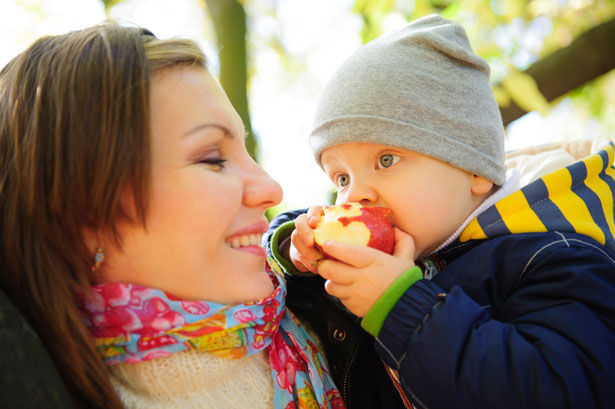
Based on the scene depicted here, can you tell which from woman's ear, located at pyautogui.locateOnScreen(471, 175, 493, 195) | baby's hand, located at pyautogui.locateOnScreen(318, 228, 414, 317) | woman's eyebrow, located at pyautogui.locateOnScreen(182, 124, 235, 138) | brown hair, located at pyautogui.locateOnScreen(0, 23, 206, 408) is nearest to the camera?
brown hair, located at pyautogui.locateOnScreen(0, 23, 206, 408)

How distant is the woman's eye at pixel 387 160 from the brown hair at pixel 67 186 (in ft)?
2.71

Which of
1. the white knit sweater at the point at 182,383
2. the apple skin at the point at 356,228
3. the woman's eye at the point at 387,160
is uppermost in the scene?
the woman's eye at the point at 387,160

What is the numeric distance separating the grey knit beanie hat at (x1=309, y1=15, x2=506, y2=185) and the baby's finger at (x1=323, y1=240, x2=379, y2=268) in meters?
0.41

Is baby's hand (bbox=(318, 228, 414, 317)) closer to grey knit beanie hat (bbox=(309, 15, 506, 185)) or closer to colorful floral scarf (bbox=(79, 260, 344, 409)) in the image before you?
colorful floral scarf (bbox=(79, 260, 344, 409))

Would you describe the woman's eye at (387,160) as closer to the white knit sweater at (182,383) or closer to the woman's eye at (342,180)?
the woman's eye at (342,180)

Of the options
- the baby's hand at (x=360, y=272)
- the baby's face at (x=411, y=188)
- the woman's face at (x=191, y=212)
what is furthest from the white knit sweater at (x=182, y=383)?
the baby's face at (x=411, y=188)

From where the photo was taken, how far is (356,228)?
5.04ft

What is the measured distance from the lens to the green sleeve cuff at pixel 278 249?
192cm

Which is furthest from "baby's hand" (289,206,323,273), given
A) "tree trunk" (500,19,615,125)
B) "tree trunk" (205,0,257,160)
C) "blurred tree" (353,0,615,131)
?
"tree trunk" (500,19,615,125)

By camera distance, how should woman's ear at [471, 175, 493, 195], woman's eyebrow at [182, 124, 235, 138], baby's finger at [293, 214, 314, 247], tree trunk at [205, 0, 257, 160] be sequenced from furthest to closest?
tree trunk at [205, 0, 257, 160]
woman's ear at [471, 175, 493, 195]
baby's finger at [293, 214, 314, 247]
woman's eyebrow at [182, 124, 235, 138]

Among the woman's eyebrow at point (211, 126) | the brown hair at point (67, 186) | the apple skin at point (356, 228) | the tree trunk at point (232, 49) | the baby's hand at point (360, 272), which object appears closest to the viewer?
the brown hair at point (67, 186)

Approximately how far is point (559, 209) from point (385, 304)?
2.36ft

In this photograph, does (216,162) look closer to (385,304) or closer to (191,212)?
(191,212)

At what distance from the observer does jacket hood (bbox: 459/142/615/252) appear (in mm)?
1615
